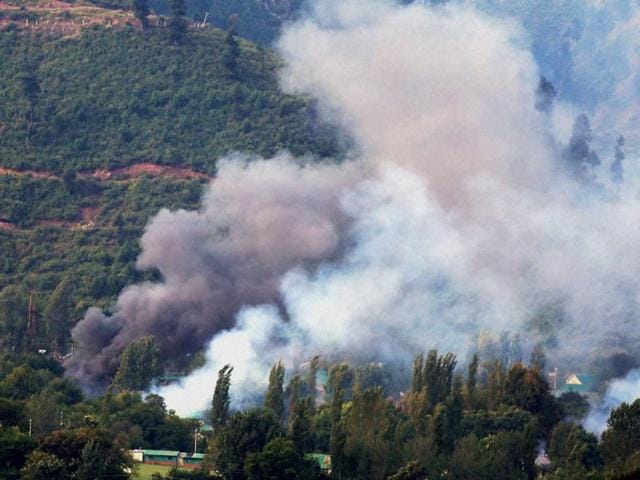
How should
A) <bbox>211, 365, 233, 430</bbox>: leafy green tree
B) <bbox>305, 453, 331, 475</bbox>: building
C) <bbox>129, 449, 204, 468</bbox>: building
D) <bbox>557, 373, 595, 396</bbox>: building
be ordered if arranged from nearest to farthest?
<bbox>305, 453, 331, 475</bbox>: building < <bbox>129, 449, 204, 468</bbox>: building < <bbox>211, 365, 233, 430</bbox>: leafy green tree < <bbox>557, 373, 595, 396</bbox>: building

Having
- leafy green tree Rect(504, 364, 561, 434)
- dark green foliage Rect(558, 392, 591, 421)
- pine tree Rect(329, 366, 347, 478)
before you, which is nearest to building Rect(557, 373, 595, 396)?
dark green foliage Rect(558, 392, 591, 421)

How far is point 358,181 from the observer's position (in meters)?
118

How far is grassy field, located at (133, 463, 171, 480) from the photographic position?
78.2m

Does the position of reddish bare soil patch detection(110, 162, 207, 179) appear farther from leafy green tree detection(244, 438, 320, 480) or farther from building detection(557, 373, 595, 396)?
leafy green tree detection(244, 438, 320, 480)

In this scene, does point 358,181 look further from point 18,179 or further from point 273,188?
point 18,179

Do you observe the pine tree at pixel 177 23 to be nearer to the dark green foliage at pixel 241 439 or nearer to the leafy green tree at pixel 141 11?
the leafy green tree at pixel 141 11

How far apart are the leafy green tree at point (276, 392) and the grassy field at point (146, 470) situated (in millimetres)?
6940

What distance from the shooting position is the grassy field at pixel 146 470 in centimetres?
7819

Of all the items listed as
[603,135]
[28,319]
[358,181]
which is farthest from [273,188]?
[603,135]

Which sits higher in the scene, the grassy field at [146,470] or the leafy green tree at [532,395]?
the leafy green tree at [532,395]

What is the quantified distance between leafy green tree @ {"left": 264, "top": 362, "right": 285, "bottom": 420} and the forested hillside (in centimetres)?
2606

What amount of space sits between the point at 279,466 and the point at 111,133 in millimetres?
58231

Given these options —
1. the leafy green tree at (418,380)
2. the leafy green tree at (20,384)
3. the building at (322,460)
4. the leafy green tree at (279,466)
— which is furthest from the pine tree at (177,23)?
the leafy green tree at (279,466)

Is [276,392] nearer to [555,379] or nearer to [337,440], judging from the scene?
[337,440]
